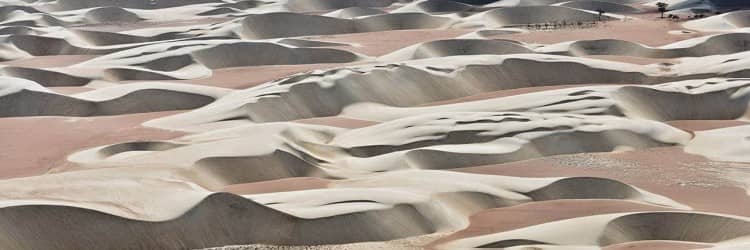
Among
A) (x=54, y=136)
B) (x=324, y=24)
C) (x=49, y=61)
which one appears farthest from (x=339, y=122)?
(x=324, y=24)

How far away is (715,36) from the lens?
108 feet

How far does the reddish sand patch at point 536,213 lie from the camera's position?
534 inches

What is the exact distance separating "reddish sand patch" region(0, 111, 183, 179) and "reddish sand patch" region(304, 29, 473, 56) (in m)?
12.3

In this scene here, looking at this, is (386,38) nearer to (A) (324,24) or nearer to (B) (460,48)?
(A) (324,24)

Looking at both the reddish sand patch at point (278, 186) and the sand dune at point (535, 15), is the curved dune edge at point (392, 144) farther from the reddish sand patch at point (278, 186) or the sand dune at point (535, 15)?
the sand dune at point (535, 15)

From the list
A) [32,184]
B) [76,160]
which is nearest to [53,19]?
[76,160]

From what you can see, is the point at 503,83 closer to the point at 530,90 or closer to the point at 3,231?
the point at 530,90

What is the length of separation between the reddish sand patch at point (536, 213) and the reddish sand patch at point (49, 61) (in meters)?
21.3

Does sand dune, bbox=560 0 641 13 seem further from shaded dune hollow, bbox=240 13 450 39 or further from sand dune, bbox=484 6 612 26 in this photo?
shaded dune hollow, bbox=240 13 450 39

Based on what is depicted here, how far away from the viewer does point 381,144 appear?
1867cm

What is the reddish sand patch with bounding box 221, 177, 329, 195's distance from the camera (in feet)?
50.4

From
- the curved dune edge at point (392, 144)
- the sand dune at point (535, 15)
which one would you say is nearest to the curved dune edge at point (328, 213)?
the curved dune edge at point (392, 144)

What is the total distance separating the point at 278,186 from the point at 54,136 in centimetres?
649

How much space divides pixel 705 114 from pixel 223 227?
12931 mm
